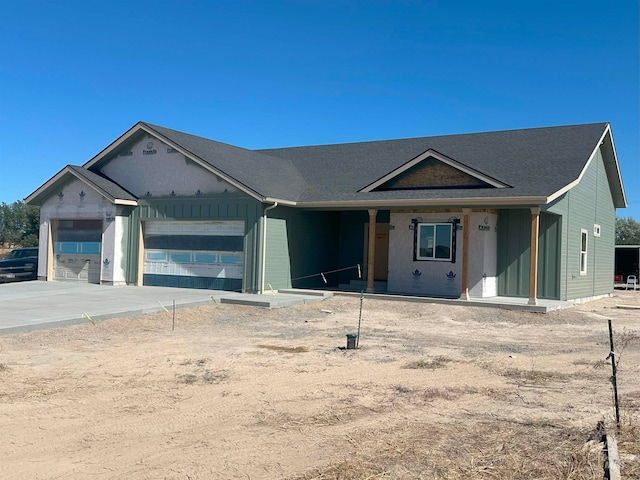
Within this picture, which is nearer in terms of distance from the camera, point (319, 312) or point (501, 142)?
point (319, 312)

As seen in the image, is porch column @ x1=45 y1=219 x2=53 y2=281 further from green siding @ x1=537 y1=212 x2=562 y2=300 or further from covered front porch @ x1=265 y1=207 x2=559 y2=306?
green siding @ x1=537 y1=212 x2=562 y2=300

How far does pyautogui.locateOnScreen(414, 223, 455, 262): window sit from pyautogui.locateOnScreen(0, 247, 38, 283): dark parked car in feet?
49.5

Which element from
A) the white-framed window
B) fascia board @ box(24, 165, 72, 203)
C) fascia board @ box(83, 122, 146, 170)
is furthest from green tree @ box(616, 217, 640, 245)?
fascia board @ box(24, 165, 72, 203)

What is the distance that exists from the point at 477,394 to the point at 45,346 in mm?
7348

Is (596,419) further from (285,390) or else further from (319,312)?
(319,312)

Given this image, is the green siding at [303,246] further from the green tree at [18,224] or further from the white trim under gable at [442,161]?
the green tree at [18,224]

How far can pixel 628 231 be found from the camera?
6034cm

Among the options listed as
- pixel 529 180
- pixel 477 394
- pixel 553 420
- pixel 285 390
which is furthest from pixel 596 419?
pixel 529 180

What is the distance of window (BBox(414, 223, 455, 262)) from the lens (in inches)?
752

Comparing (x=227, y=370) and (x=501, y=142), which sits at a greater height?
(x=501, y=142)

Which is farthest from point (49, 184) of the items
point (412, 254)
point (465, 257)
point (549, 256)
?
point (549, 256)

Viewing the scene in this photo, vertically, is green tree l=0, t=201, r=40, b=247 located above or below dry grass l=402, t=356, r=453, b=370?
above

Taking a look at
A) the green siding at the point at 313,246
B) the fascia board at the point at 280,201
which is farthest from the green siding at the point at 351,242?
the fascia board at the point at 280,201

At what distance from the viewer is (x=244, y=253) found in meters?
19.6
